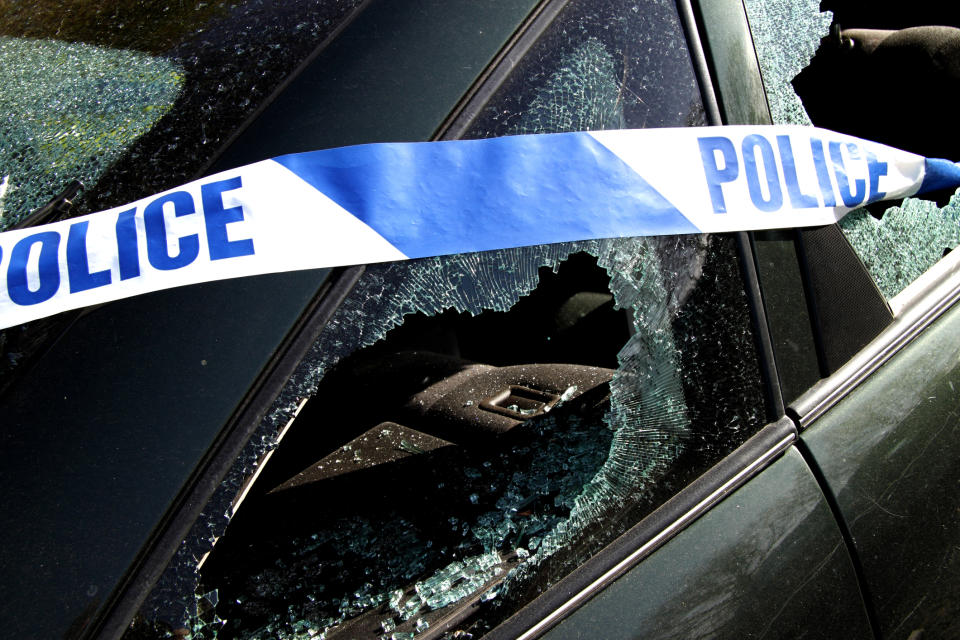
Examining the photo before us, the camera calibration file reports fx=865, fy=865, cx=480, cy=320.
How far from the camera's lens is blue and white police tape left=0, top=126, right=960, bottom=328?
42.3 inches

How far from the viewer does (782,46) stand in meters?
1.39

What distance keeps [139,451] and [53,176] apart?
48 cm

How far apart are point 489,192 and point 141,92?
57cm

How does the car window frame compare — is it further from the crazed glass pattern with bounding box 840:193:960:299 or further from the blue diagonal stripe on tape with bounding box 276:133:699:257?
the crazed glass pattern with bounding box 840:193:960:299

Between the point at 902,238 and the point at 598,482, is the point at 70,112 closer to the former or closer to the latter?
the point at 598,482

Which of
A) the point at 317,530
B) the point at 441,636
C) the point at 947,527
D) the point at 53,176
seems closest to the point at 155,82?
the point at 53,176

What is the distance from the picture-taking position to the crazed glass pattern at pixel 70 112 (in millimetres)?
1232

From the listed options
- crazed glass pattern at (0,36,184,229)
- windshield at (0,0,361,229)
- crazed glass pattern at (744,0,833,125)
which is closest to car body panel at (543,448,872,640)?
crazed glass pattern at (744,0,833,125)

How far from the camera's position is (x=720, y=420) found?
1239 mm

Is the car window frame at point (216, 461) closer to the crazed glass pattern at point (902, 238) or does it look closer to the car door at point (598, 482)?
the car door at point (598, 482)

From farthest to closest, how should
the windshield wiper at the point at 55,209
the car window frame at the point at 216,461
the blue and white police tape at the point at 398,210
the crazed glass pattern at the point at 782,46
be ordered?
the crazed glass pattern at the point at 782,46 < the windshield wiper at the point at 55,209 < the blue and white police tape at the point at 398,210 < the car window frame at the point at 216,461

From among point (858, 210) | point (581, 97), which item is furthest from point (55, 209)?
point (858, 210)

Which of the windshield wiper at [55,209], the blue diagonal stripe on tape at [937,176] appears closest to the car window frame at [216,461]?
the windshield wiper at [55,209]

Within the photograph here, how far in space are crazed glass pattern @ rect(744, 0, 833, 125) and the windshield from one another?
0.63 m
